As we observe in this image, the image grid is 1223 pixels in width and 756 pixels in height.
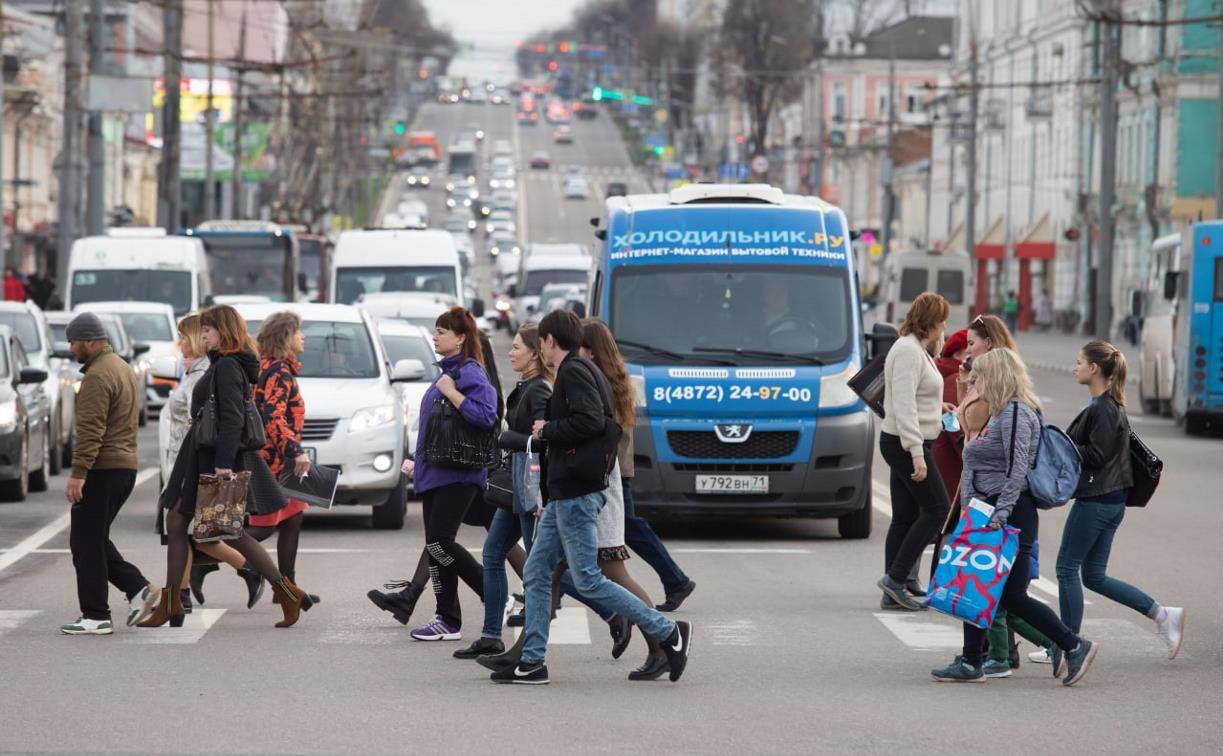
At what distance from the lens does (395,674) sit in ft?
33.3

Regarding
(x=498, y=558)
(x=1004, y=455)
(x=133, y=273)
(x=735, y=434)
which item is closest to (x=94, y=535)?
(x=498, y=558)

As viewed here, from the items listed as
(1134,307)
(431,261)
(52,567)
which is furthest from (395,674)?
(431,261)

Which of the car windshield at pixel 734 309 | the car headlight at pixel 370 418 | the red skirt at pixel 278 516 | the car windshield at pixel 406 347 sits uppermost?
the car windshield at pixel 734 309

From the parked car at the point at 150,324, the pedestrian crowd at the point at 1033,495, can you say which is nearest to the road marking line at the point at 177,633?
the pedestrian crowd at the point at 1033,495

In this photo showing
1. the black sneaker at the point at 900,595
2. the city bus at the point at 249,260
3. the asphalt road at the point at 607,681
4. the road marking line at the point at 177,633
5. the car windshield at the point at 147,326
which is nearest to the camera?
the asphalt road at the point at 607,681

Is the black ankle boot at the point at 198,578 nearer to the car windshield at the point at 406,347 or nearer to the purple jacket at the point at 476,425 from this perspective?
the purple jacket at the point at 476,425

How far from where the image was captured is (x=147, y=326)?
33156 millimetres

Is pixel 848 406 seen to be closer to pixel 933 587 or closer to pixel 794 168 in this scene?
pixel 933 587

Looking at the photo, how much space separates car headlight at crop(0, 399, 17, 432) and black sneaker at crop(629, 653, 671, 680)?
10.2 m

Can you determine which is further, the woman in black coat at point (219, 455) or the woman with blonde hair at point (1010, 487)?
the woman in black coat at point (219, 455)

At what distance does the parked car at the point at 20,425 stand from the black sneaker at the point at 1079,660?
10664 millimetres

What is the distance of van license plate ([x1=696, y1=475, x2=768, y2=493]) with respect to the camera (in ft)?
53.4

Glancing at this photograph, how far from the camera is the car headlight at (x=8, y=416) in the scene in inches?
748

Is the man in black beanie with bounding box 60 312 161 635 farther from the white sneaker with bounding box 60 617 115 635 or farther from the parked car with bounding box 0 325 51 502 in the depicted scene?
the parked car with bounding box 0 325 51 502
